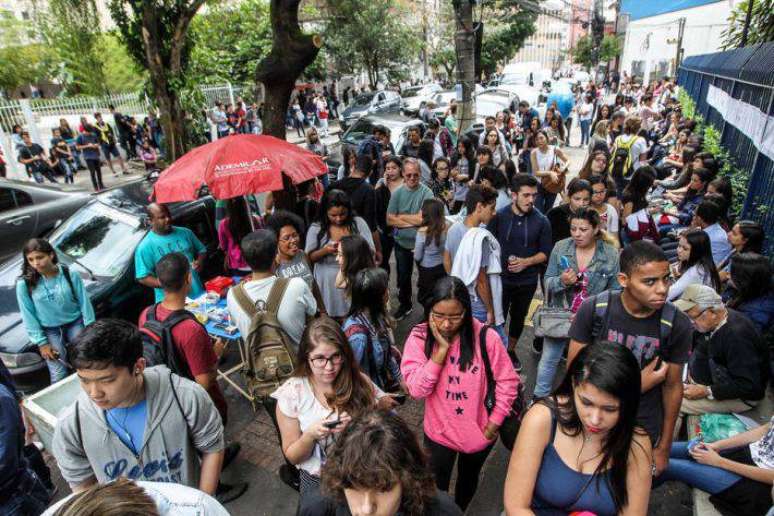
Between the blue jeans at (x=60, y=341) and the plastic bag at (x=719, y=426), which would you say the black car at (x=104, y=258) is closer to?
the blue jeans at (x=60, y=341)

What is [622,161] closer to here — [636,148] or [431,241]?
[636,148]

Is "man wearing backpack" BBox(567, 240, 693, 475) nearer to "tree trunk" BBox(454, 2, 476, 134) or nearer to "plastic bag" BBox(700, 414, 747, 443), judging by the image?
"plastic bag" BBox(700, 414, 747, 443)

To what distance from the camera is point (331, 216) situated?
174 inches

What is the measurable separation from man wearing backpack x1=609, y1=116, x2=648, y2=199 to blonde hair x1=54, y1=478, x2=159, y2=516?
7680 mm

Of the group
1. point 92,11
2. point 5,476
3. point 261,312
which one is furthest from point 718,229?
point 92,11

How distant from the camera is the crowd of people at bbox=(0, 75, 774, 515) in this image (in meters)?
1.91

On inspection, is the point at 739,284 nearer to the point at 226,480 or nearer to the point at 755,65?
the point at 226,480

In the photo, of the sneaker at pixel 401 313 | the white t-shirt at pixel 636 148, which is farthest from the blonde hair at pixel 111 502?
the white t-shirt at pixel 636 148

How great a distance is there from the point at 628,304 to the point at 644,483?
1065mm

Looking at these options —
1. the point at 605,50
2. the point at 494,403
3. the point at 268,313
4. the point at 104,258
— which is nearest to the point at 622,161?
the point at 494,403

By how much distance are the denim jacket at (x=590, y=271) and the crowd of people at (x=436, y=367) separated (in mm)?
12

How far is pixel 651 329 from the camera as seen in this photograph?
2619 mm

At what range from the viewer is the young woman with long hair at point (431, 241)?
4883 mm

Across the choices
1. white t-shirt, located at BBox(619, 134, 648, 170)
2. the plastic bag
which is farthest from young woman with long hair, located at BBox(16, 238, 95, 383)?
white t-shirt, located at BBox(619, 134, 648, 170)
